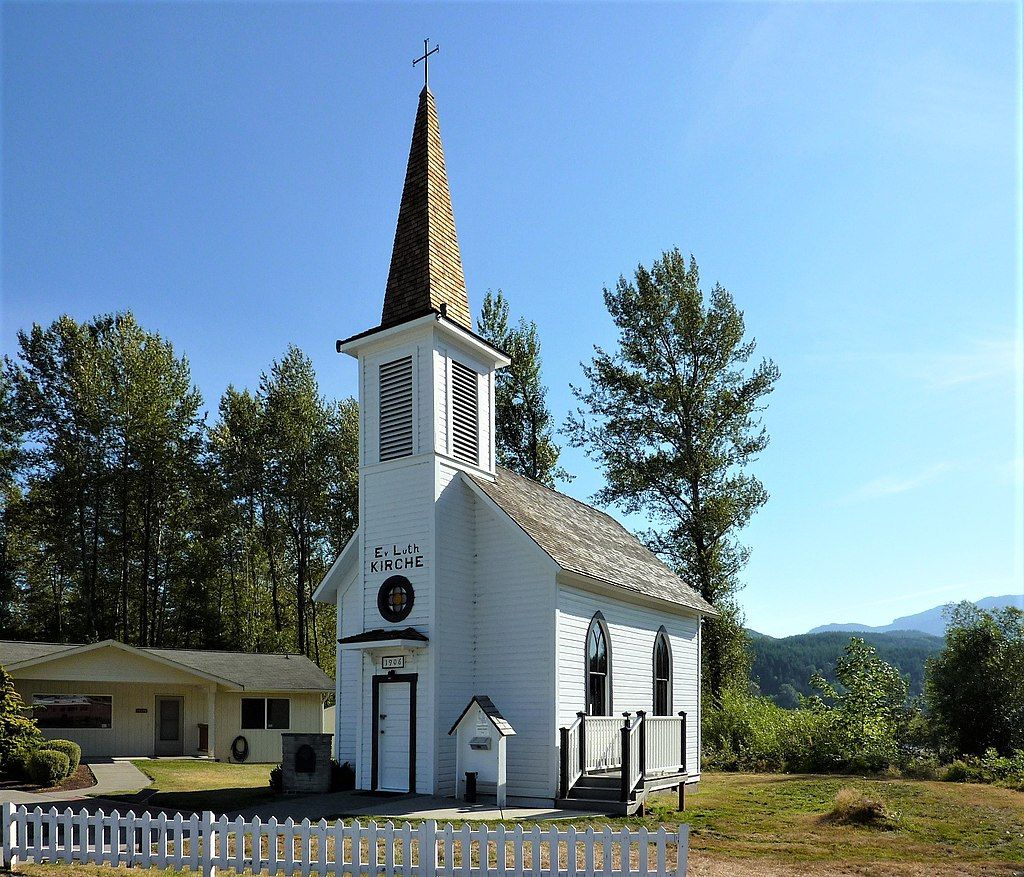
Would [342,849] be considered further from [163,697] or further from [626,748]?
[163,697]

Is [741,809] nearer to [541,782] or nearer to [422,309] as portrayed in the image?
[541,782]

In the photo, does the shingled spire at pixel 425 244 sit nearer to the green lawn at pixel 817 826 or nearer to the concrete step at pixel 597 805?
the concrete step at pixel 597 805

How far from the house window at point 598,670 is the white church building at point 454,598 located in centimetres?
4

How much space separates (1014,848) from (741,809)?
5.16m

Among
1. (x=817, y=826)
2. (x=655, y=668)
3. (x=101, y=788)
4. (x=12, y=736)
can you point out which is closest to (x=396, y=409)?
(x=655, y=668)

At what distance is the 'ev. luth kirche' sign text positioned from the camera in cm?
1897

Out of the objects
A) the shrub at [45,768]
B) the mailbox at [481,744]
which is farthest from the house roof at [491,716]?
the shrub at [45,768]

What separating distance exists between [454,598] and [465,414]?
168 inches

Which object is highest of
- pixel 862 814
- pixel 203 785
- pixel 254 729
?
pixel 862 814

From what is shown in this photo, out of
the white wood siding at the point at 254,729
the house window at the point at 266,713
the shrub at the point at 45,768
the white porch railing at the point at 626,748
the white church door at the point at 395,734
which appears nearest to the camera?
the white porch railing at the point at 626,748

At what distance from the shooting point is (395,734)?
61.0ft

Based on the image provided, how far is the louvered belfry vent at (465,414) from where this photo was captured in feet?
66.5

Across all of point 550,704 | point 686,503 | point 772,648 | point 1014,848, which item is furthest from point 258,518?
point 772,648

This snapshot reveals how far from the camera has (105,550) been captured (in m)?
43.4
